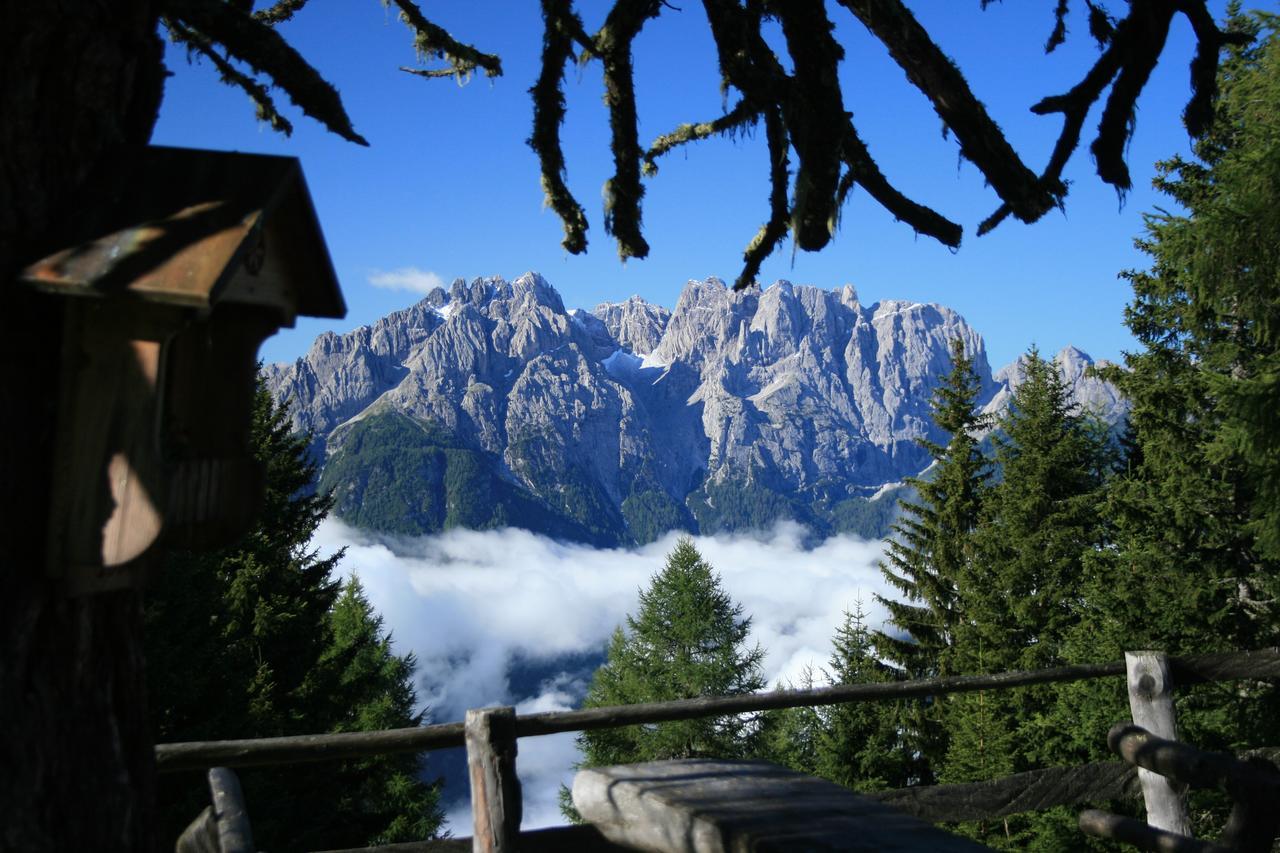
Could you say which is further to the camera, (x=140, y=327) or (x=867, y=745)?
A: (x=867, y=745)

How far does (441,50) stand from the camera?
4.06 metres

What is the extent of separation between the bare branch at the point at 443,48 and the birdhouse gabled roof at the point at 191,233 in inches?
73.4

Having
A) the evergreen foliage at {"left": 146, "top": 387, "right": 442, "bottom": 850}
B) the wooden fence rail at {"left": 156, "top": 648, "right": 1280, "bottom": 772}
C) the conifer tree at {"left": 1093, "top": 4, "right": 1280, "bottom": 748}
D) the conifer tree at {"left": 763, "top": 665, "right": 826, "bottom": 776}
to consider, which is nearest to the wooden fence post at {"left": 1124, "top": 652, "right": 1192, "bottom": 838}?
the wooden fence rail at {"left": 156, "top": 648, "right": 1280, "bottom": 772}

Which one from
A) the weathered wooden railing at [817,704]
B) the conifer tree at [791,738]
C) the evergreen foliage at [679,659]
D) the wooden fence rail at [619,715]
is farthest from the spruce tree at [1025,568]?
the weathered wooden railing at [817,704]

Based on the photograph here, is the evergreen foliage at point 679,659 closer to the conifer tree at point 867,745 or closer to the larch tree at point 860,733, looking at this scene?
the larch tree at point 860,733

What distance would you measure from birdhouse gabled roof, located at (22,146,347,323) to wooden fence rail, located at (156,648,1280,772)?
214cm

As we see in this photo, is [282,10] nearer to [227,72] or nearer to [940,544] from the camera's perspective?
[227,72]

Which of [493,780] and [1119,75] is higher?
[1119,75]

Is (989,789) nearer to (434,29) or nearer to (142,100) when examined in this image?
(434,29)

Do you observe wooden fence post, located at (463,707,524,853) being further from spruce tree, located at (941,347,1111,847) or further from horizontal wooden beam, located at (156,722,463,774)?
spruce tree, located at (941,347,1111,847)

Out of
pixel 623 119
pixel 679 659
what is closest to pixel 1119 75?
pixel 623 119

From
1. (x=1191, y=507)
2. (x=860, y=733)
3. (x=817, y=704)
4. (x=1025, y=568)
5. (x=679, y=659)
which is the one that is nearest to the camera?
(x=817, y=704)

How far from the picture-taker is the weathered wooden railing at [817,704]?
390cm

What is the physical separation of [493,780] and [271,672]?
19.5m
